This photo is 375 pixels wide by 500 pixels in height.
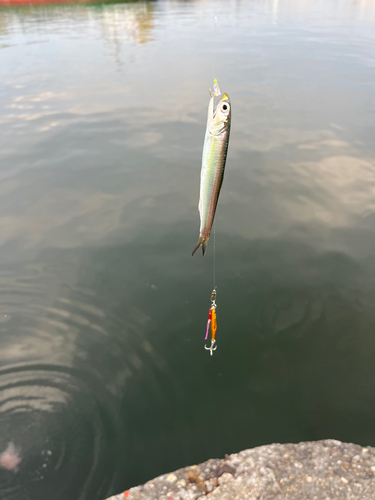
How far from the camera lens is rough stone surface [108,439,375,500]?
3857mm

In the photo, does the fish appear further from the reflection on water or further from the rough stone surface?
the rough stone surface

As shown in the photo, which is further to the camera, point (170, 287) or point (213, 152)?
point (170, 287)

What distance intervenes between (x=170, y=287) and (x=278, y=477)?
3.72 meters

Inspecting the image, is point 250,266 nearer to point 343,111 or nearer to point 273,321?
point 273,321

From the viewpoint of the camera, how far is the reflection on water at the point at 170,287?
488cm

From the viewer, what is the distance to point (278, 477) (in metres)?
4.05

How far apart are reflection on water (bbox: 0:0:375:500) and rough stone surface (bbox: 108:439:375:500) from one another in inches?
15.5

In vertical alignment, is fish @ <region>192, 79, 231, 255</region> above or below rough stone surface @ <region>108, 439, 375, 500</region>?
above

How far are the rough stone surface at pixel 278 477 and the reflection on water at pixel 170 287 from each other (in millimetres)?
395

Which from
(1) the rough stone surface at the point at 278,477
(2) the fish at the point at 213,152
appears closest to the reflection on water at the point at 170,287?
(1) the rough stone surface at the point at 278,477

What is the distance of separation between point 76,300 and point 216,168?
426 cm

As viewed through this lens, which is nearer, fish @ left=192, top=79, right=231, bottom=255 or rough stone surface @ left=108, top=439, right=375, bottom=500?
fish @ left=192, top=79, right=231, bottom=255

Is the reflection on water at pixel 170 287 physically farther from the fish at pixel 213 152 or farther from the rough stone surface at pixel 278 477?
the fish at pixel 213 152

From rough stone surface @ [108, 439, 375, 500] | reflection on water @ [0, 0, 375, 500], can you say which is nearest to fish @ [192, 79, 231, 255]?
reflection on water @ [0, 0, 375, 500]
